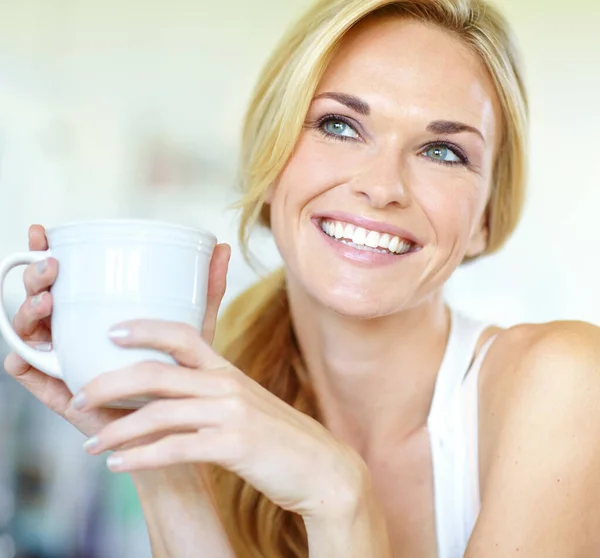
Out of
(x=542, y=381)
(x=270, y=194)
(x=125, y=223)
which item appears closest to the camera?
(x=125, y=223)

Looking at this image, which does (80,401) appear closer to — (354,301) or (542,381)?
(354,301)

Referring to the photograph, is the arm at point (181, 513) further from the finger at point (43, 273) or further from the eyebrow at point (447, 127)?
the eyebrow at point (447, 127)

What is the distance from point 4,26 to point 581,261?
1843 millimetres

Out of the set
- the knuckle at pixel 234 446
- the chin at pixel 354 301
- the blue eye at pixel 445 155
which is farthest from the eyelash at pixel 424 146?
the knuckle at pixel 234 446

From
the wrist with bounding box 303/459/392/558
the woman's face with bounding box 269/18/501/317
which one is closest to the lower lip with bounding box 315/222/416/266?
the woman's face with bounding box 269/18/501/317

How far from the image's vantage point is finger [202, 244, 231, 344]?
0.87m

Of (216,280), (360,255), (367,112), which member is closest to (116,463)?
(216,280)

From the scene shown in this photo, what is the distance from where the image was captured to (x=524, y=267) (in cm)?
236

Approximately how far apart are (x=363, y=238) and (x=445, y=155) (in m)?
0.20

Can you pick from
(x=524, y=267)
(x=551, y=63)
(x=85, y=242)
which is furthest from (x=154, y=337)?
(x=551, y=63)

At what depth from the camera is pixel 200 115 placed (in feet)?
7.76

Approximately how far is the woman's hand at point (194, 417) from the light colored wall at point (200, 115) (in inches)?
57.7

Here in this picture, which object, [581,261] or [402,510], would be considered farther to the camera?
[581,261]

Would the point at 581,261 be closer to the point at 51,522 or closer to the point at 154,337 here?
the point at 51,522
